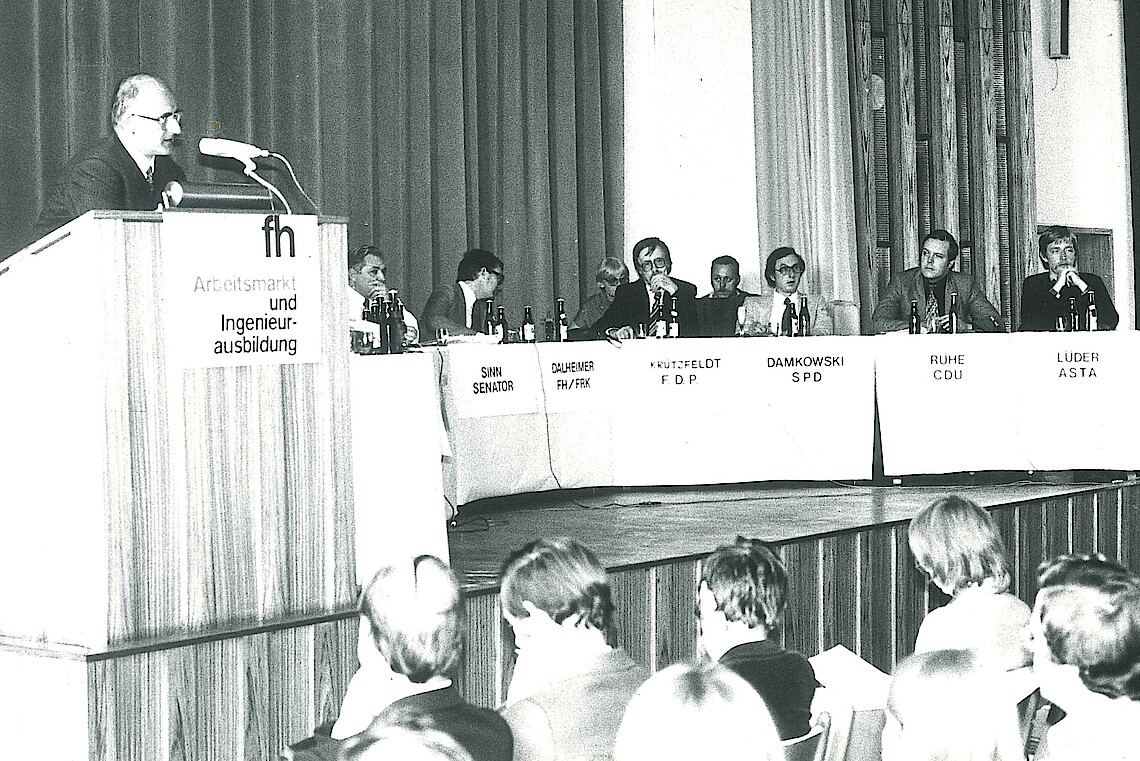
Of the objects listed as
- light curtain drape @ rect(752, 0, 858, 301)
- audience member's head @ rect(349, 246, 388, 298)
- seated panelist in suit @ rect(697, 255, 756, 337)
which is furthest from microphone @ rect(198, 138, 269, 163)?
light curtain drape @ rect(752, 0, 858, 301)

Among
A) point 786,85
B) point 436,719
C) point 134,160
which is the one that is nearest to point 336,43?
point 786,85

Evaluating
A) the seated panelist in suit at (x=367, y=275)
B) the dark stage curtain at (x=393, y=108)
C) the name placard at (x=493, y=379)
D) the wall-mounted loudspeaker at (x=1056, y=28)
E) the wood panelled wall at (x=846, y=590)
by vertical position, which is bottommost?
the wood panelled wall at (x=846, y=590)

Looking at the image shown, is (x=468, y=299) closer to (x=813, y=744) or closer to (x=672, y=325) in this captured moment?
(x=672, y=325)

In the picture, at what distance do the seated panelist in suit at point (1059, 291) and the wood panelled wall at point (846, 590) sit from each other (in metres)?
1.05

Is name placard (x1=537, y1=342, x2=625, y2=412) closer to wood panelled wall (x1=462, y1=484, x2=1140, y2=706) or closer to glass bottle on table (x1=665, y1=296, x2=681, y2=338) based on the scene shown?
glass bottle on table (x1=665, y1=296, x2=681, y2=338)

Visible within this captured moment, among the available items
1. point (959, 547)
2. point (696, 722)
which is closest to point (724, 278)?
point (959, 547)

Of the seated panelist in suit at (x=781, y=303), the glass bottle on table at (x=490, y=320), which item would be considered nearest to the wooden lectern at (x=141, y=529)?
the glass bottle on table at (x=490, y=320)

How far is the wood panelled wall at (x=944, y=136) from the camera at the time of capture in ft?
32.2

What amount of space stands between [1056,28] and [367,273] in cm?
667

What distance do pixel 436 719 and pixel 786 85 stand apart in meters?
7.84

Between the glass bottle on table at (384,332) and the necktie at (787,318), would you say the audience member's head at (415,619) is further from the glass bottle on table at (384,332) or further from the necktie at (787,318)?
the necktie at (787,318)

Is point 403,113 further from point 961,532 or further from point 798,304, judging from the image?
point 961,532

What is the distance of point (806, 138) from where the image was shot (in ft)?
30.9

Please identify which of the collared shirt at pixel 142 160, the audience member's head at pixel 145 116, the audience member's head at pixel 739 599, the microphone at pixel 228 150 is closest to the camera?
the audience member's head at pixel 739 599
